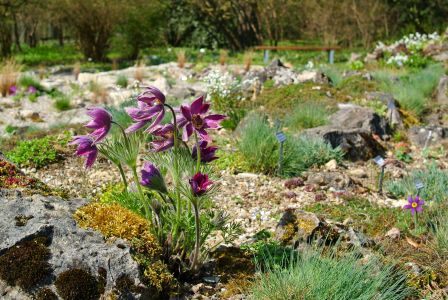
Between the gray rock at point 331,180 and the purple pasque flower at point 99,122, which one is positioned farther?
the gray rock at point 331,180

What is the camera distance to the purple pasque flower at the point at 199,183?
242 centimetres

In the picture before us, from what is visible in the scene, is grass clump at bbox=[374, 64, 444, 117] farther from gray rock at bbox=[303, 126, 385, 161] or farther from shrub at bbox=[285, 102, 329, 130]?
gray rock at bbox=[303, 126, 385, 161]

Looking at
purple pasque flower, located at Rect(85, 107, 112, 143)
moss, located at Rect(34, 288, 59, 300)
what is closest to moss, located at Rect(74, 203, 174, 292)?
moss, located at Rect(34, 288, 59, 300)

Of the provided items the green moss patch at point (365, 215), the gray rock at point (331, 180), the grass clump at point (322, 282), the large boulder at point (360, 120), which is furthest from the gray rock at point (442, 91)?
the grass clump at point (322, 282)

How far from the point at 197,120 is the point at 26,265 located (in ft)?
3.38

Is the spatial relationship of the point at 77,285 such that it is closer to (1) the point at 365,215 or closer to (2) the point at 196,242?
(2) the point at 196,242

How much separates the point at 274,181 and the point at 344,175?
2.18ft

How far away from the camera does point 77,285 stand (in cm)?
242

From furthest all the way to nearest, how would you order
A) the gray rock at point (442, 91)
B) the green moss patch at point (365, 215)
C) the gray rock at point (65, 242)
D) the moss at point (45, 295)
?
the gray rock at point (442, 91) < the green moss patch at point (365, 215) < the gray rock at point (65, 242) < the moss at point (45, 295)

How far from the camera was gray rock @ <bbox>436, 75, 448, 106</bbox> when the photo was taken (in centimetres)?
869

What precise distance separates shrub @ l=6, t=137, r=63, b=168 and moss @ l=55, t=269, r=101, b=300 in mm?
3000

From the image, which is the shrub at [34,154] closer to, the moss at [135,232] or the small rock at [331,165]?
the moss at [135,232]

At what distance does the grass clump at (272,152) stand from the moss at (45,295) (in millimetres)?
3051

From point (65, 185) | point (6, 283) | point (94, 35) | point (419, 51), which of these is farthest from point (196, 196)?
point (94, 35)
